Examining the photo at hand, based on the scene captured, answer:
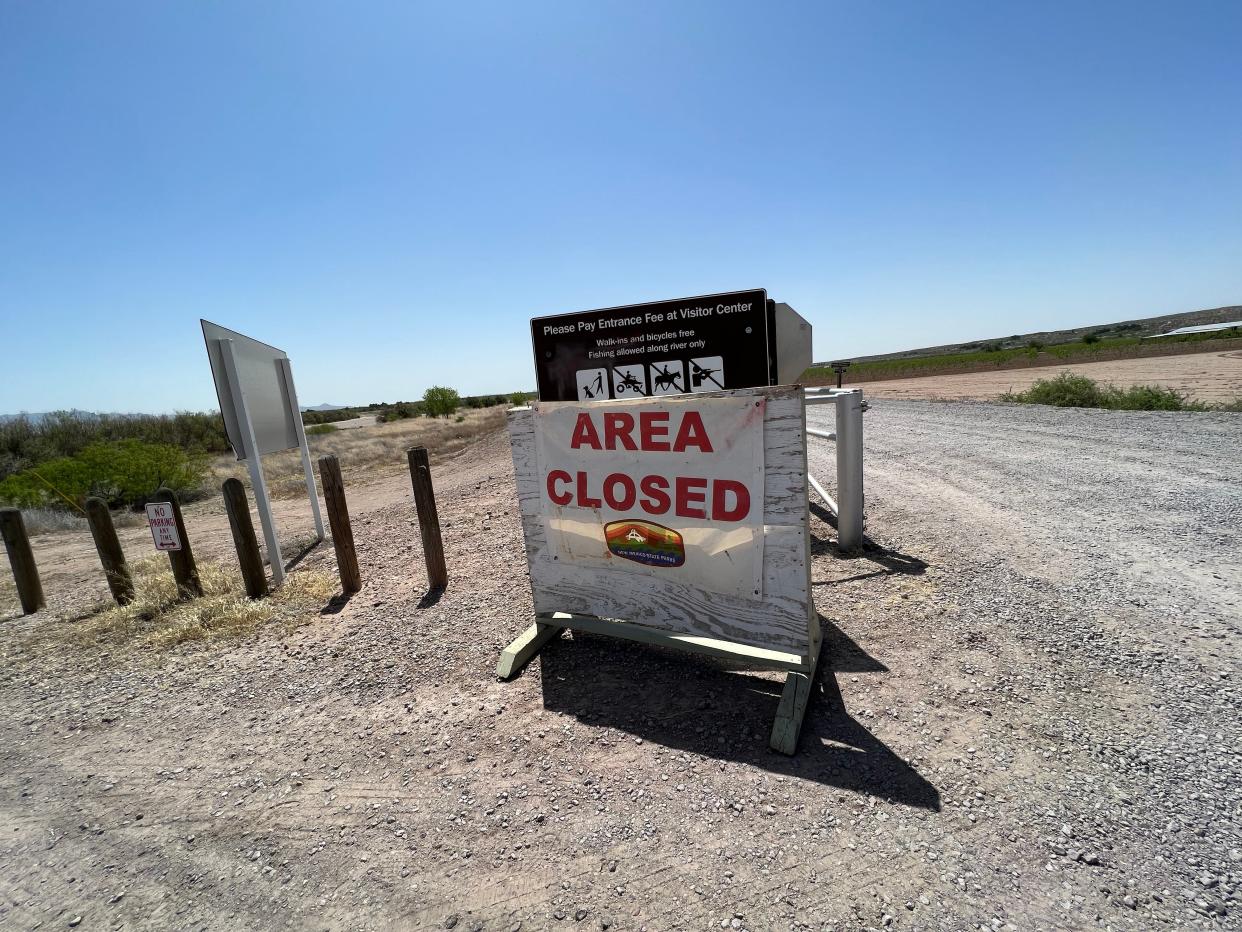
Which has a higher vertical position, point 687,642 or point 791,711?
point 687,642

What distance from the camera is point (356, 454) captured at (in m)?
23.8

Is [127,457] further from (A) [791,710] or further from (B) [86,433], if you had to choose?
(A) [791,710]

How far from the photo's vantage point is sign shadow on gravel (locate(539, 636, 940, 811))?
2.44m

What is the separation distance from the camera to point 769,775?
2.46 metres

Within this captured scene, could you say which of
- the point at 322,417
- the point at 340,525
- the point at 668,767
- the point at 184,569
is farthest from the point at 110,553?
the point at 322,417

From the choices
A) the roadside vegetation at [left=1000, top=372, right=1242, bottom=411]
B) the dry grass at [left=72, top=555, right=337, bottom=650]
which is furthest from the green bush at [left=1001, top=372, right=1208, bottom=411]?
the dry grass at [left=72, top=555, right=337, bottom=650]

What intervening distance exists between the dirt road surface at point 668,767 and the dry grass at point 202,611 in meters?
0.24

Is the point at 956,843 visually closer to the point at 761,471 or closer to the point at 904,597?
the point at 761,471

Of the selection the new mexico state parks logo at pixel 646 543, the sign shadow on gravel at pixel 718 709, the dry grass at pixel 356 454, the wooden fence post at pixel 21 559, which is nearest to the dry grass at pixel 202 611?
the wooden fence post at pixel 21 559

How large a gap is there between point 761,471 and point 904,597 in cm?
200

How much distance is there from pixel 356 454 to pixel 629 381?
2338cm

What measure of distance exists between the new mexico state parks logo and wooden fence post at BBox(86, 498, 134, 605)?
17.0 ft

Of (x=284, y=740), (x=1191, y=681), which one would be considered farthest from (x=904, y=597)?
(x=284, y=740)

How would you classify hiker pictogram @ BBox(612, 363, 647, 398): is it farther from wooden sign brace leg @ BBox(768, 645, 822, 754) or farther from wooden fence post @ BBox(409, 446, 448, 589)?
wooden fence post @ BBox(409, 446, 448, 589)
